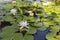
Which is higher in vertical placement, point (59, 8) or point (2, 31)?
point (59, 8)

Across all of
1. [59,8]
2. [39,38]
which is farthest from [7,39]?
[59,8]

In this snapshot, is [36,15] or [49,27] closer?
[49,27]

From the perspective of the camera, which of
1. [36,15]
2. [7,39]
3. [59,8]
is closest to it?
[7,39]

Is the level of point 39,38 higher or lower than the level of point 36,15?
lower

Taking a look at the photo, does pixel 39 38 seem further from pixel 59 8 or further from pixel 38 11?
pixel 59 8

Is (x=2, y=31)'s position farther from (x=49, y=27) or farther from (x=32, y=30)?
(x=49, y=27)

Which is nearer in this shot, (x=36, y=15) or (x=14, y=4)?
(x=36, y=15)

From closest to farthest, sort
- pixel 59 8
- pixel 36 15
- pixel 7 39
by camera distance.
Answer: pixel 7 39, pixel 36 15, pixel 59 8

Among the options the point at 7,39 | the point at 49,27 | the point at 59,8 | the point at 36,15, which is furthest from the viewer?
the point at 59,8

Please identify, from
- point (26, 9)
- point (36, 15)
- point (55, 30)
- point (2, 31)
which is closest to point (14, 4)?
point (26, 9)
